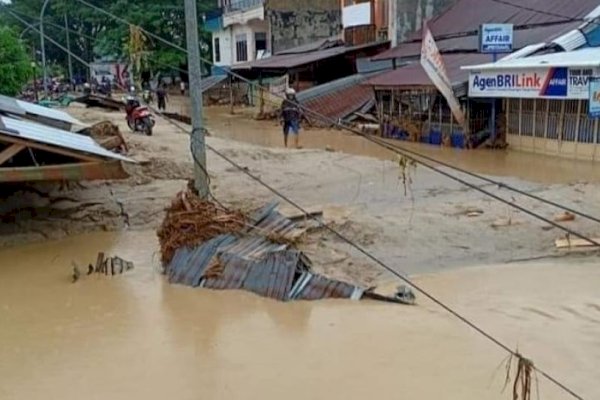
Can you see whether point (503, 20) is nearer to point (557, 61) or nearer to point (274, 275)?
point (557, 61)

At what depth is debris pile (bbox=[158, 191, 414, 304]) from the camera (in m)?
7.80

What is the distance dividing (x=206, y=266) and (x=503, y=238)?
4072mm

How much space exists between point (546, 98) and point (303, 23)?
983 inches

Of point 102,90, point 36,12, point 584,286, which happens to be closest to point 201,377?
point 584,286

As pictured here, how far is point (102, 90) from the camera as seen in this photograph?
4381 centimetres

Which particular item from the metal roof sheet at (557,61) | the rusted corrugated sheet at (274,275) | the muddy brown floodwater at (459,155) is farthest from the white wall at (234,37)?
the rusted corrugated sheet at (274,275)

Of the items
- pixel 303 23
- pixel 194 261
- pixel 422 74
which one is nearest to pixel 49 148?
pixel 194 261

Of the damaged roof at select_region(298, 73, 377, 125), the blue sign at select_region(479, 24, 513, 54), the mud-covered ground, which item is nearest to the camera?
the mud-covered ground

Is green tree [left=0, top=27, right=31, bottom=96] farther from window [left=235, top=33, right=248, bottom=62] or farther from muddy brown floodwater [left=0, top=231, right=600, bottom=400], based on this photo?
window [left=235, top=33, right=248, bottom=62]

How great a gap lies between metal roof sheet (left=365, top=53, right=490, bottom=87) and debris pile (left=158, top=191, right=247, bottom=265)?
1150cm

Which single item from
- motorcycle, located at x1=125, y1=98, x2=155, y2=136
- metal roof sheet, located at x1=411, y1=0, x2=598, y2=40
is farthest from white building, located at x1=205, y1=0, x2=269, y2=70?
motorcycle, located at x1=125, y1=98, x2=155, y2=136

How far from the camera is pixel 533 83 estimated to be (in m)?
16.6

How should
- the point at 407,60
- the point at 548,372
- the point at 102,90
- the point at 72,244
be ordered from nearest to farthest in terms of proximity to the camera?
the point at 548,372 < the point at 72,244 < the point at 407,60 < the point at 102,90

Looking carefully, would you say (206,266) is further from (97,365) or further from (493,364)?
(493,364)
